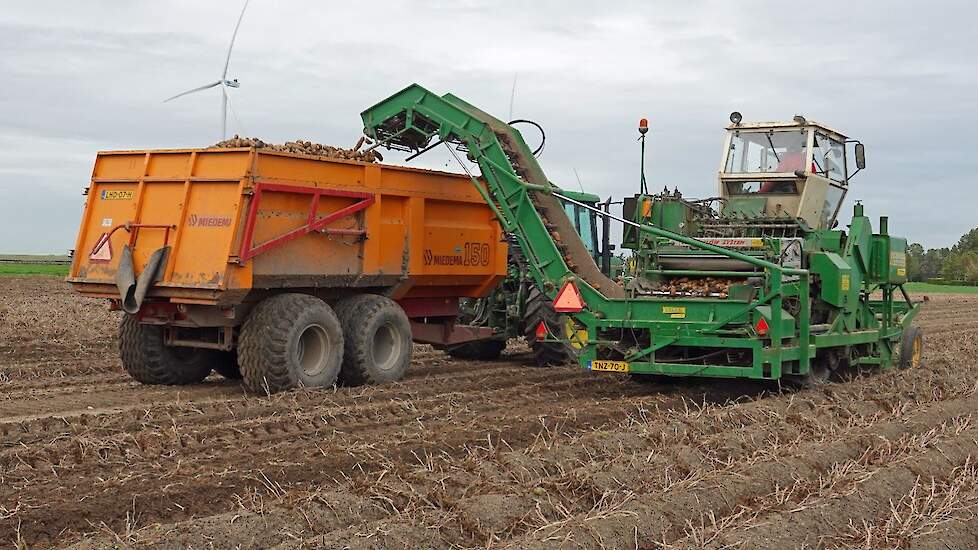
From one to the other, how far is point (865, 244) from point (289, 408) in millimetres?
6830

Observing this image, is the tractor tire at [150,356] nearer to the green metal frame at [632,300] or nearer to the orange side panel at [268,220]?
the orange side panel at [268,220]

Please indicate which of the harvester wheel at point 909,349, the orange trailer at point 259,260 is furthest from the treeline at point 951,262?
the orange trailer at point 259,260

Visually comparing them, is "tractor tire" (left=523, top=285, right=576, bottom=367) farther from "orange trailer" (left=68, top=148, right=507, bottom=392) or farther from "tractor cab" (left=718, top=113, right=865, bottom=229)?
"tractor cab" (left=718, top=113, right=865, bottom=229)

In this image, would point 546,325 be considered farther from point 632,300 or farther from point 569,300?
point 632,300

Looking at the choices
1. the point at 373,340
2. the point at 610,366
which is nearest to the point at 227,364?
the point at 373,340

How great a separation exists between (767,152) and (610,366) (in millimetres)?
3833

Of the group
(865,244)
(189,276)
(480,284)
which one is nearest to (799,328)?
(865,244)

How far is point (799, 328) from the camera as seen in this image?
1069 centimetres

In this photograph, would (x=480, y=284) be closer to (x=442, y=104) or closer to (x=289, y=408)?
(x=442, y=104)

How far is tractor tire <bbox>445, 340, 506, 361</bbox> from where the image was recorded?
14.6 metres

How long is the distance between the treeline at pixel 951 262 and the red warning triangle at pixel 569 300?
50669 mm

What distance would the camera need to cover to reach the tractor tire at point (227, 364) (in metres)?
11.8

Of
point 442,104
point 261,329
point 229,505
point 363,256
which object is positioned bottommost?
point 229,505

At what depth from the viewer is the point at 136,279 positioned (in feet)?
34.6
